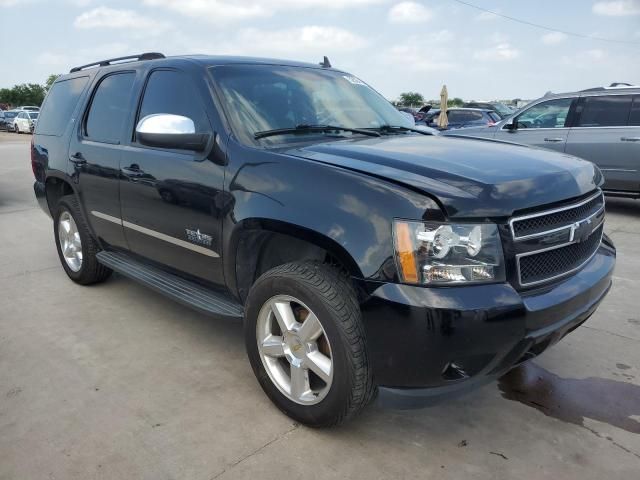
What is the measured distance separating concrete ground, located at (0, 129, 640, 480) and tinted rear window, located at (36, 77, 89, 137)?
167 cm

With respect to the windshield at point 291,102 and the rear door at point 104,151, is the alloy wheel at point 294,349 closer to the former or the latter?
the windshield at point 291,102

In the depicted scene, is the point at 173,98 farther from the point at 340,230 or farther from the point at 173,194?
the point at 340,230

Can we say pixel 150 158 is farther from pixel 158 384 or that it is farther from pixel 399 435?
pixel 399 435

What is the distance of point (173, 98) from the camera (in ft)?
10.9

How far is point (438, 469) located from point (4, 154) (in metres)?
18.3

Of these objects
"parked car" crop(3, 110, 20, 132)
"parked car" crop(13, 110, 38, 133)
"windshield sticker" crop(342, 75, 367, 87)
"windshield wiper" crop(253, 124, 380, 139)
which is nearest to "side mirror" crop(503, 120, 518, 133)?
"windshield sticker" crop(342, 75, 367, 87)

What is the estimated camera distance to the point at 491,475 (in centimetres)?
227

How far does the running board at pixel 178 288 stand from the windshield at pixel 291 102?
920mm

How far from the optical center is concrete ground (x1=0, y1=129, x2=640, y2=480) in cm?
234

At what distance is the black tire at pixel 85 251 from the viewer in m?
4.34

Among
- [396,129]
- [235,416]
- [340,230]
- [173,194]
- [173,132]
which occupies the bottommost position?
[235,416]

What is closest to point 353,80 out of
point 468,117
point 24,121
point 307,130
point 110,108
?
point 307,130

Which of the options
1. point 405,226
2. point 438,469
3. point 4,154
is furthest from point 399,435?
point 4,154

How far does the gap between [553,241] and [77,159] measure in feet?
11.4
